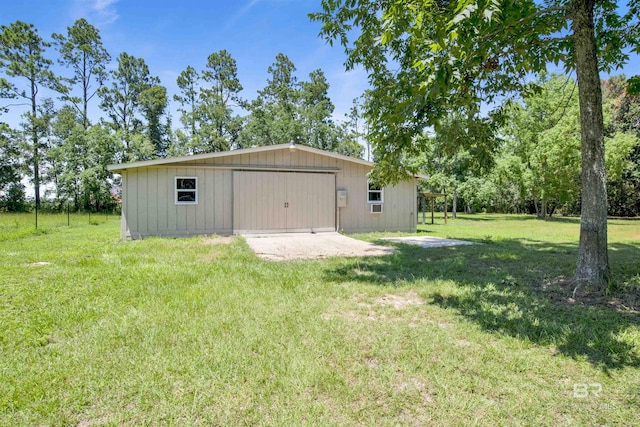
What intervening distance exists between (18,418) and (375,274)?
4349 mm

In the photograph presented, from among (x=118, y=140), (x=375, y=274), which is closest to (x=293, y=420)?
(x=375, y=274)

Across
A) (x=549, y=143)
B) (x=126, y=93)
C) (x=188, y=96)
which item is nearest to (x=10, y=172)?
(x=126, y=93)

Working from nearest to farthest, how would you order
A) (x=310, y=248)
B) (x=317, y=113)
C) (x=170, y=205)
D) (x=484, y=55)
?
(x=484, y=55), (x=310, y=248), (x=170, y=205), (x=317, y=113)

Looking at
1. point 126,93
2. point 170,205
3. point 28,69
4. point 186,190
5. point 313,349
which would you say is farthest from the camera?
point 126,93

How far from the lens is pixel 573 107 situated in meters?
19.5

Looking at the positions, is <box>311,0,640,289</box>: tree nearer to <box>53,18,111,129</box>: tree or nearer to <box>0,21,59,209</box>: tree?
<box>0,21,59,209</box>: tree

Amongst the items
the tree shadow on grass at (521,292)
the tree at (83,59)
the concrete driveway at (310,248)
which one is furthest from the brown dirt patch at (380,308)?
the tree at (83,59)

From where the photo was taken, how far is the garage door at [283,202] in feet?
35.3

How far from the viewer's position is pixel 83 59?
26.9 meters

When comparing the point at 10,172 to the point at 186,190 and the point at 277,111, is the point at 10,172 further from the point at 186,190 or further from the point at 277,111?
the point at 186,190

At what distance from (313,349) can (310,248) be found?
17.8 feet

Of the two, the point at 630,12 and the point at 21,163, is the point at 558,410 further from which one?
the point at 21,163

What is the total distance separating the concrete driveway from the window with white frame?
2.68m

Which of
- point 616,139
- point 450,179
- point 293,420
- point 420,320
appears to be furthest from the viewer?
point 450,179
